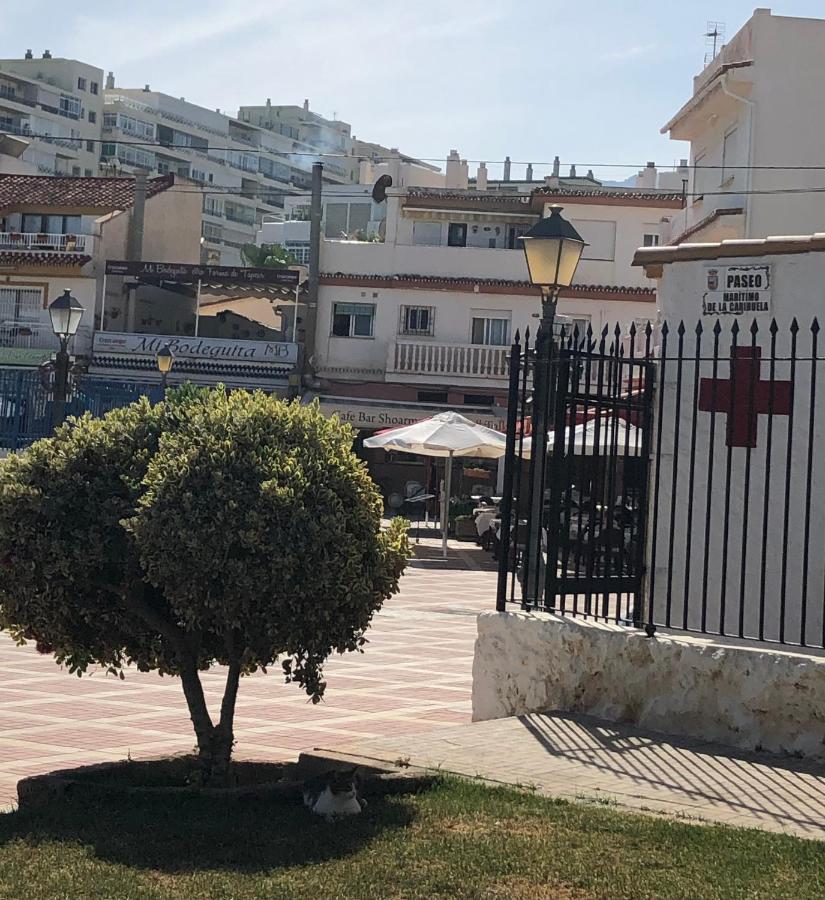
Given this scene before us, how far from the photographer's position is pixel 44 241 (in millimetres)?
46156

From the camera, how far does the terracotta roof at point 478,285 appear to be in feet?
140

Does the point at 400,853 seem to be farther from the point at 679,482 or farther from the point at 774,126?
the point at 774,126

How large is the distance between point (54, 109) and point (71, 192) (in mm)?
43407

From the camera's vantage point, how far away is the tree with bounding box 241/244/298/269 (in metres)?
66.3

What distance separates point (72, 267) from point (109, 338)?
2.93 m

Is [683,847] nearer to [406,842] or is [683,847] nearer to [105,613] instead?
[406,842]

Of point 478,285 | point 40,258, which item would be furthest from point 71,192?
point 478,285

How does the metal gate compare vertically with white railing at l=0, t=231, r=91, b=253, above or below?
below

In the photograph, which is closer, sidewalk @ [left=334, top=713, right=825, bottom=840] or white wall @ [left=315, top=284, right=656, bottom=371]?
sidewalk @ [left=334, top=713, right=825, bottom=840]

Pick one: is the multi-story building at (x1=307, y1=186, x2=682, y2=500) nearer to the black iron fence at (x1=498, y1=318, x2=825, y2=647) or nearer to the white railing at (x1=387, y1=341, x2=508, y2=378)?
the white railing at (x1=387, y1=341, x2=508, y2=378)

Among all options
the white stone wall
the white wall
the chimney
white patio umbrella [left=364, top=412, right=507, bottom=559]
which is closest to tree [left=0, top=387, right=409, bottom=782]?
the white stone wall

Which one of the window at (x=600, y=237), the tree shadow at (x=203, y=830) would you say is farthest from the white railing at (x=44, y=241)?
the tree shadow at (x=203, y=830)

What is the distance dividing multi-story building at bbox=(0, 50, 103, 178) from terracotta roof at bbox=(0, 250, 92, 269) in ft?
127

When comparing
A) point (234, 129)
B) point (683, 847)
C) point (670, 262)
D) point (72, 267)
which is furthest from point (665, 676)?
point (234, 129)
